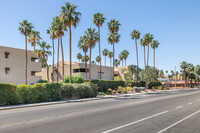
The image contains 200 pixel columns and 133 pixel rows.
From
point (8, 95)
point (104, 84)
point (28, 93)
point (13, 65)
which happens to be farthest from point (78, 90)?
point (13, 65)

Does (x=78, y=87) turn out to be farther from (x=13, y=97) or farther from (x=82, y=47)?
(x=82, y=47)

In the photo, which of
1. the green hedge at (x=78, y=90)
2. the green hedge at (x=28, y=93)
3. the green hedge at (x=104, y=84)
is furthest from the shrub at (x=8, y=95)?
the green hedge at (x=104, y=84)

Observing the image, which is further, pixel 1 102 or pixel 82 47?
pixel 82 47

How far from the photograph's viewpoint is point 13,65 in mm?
39094

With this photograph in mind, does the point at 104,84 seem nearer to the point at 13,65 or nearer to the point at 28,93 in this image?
the point at 13,65

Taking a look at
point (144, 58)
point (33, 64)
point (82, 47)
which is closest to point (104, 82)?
point (82, 47)

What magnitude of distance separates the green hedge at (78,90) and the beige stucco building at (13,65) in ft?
58.8

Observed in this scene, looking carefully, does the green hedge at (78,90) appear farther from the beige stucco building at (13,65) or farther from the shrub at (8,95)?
the beige stucco building at (13,65)

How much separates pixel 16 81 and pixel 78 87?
18.4m

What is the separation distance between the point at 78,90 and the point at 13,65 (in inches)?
743

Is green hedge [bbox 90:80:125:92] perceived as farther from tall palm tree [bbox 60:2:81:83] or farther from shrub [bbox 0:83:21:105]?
shrub [bbox 0:83:21:105]

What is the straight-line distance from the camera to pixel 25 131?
7891 millimetres

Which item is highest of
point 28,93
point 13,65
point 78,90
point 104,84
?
point 13,65

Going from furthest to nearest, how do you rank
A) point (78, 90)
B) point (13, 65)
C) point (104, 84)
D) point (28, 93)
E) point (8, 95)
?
point (104, 84)
point (13, 65)
point (78, 90)
point (28, 93)
point (8, 95)
